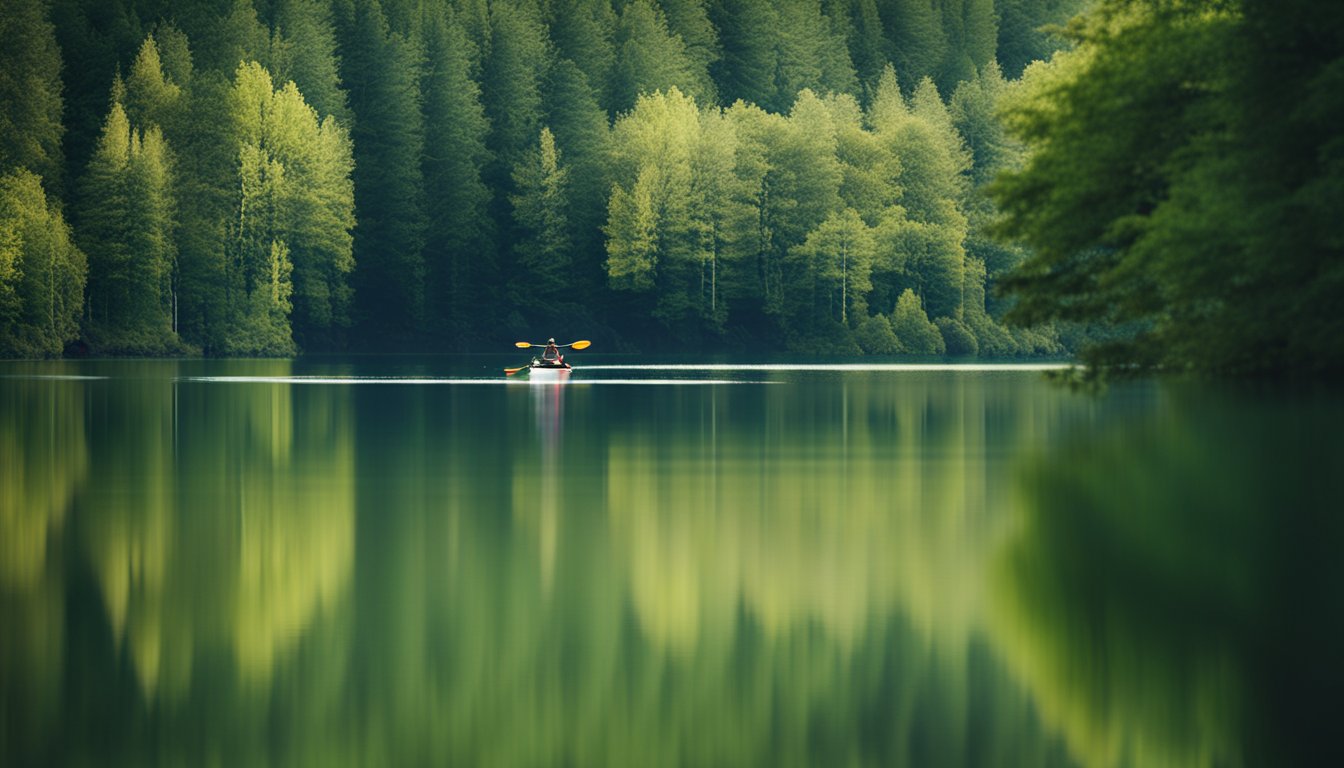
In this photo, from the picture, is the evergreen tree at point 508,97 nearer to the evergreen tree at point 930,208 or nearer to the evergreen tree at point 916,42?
the evergreen tree at point 930,208

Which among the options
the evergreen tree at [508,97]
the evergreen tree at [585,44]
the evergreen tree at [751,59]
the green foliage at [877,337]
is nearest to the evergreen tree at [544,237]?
the evergreen tree at [508,97]

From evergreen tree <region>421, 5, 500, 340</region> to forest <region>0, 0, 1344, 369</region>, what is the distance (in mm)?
157

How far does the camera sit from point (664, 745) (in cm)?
993

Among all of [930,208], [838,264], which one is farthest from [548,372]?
[930,208]

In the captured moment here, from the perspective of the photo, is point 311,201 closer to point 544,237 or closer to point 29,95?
point 29,95

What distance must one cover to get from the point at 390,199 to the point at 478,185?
5.30 metres

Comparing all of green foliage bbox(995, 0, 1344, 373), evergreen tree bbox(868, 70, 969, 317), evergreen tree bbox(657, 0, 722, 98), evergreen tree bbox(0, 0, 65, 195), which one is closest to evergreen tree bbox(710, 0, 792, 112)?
evergreen tree bbox(657, 0, 722, 98)

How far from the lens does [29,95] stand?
324 feet

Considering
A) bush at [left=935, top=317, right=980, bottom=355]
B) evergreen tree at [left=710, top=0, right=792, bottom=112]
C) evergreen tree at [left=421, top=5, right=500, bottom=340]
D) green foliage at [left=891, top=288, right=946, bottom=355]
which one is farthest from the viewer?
evergreen tree at [left=710, top=0, right=792, bottom=112]

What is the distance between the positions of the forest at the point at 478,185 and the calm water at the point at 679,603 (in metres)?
65.5

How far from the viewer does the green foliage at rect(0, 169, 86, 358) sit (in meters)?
86.8

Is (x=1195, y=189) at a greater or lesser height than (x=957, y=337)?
greater

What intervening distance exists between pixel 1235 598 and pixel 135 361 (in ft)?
259

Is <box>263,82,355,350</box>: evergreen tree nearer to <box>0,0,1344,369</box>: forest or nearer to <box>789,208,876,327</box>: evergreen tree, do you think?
<box>0,0,1344,369</box>: forest
